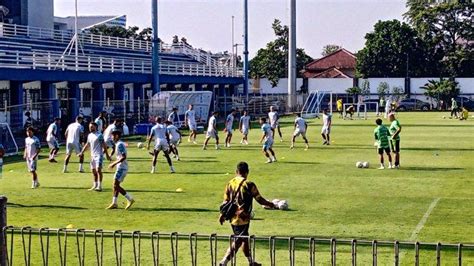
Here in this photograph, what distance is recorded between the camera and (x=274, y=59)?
360 feet

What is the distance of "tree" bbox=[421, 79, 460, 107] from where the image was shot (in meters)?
91.4

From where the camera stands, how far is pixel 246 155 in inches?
1388

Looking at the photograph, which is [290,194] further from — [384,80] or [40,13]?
[384,80]

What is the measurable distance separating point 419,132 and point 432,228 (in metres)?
33.4

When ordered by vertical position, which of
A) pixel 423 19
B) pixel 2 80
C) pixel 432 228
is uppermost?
pixel 423 19

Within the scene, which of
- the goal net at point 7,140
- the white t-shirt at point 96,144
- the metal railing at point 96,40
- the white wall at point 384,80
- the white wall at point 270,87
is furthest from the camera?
the white wall at point 270,87

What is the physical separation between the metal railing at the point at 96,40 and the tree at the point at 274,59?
15.7m

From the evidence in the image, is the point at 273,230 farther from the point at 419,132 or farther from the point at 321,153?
the point at 419,132

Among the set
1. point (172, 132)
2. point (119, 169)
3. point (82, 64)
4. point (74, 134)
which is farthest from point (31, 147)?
point (82, 64)

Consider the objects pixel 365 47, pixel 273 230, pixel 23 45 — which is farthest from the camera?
pixel 365 47

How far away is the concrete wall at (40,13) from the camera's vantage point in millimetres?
73062

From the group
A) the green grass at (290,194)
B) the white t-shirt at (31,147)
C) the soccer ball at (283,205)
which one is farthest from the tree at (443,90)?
the soccer ball at (283,205)

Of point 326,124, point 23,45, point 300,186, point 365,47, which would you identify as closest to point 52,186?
point 300,186

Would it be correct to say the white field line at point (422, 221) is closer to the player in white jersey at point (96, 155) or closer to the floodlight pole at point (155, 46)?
the player in white jersey at point (96, 155)
